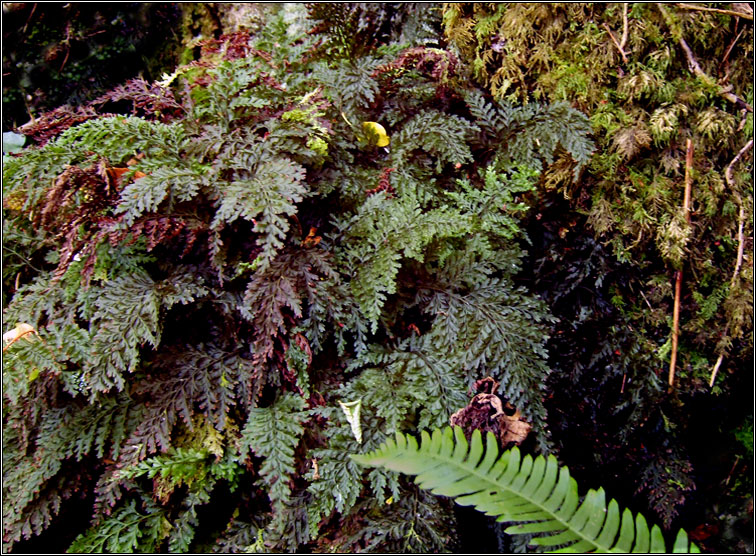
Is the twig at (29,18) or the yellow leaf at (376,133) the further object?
the twig at (29,18)

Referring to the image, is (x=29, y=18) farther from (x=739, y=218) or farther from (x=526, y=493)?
(x=739, y=218)

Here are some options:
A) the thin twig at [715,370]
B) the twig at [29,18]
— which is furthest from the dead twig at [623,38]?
the twig at [29,18]

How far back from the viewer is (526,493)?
2.93 feet

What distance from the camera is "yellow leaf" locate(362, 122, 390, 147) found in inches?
69.9

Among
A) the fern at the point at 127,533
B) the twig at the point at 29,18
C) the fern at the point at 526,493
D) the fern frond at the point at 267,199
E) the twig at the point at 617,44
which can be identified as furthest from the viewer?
the twig at the point at 29,18

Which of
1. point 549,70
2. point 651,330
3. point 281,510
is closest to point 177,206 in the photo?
point 281,510

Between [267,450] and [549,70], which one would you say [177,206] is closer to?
[267,450]

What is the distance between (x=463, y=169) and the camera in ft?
5.91

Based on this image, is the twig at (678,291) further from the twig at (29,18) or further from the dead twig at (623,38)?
the twig at (29,18)

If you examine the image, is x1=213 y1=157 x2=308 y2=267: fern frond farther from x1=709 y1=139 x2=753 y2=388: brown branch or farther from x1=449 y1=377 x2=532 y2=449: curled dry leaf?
x1=709 y1=139 x2=753 y2=388: brown branch

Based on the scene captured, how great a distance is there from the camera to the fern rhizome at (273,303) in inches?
58.3

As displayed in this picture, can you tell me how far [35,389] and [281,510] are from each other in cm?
94

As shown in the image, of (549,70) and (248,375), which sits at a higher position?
(549,70)

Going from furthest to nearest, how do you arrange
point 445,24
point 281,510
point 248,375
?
point 445,24 < point 248,375 < point 281,510
